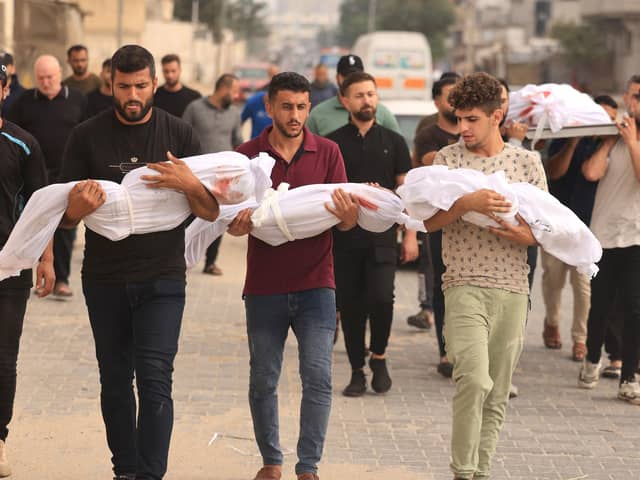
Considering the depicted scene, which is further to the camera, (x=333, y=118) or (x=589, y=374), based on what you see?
(x=333, y=118)

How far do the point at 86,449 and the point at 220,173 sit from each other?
200 centimetres

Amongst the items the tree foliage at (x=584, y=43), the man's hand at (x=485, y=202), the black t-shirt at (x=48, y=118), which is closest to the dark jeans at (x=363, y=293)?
the man's hand at (x=485, y=202)

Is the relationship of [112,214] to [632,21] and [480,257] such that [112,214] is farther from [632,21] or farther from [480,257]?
[632,21]

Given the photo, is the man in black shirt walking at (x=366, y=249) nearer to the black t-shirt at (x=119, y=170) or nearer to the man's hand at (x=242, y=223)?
the man's hand at (x=242, y=223)

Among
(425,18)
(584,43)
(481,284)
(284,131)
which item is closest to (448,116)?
(284,131)

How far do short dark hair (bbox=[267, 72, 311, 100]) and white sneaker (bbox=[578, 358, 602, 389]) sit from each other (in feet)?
11.9

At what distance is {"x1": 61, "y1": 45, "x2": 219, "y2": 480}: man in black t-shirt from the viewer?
577 cm

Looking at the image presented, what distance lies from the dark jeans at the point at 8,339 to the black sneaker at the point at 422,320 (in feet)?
17.4

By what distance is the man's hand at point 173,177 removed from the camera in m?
5.72

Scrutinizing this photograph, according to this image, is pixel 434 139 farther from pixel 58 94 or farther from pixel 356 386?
pixel 58 94

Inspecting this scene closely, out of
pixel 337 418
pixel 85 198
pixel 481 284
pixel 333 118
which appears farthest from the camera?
pixel 333 118

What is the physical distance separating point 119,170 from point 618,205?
392 centimetres

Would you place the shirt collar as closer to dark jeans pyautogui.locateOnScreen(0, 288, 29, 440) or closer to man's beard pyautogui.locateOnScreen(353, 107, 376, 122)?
man's beard pyautogui.locateOnScreen(353, 107, 376, 122)

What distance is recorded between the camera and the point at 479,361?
→ 598 cm
